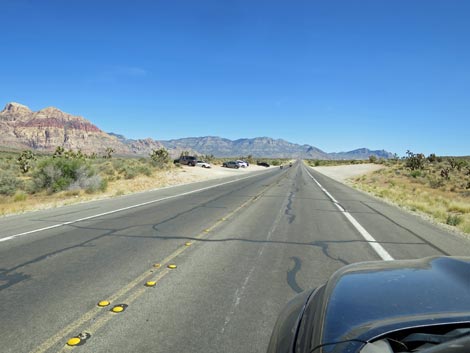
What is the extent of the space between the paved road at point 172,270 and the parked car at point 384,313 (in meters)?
1.39

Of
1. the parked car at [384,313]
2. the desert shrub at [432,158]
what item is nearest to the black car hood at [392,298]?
the parked car at [384,313]

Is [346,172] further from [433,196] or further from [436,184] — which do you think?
[433,196]

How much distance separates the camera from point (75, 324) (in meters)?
4.23

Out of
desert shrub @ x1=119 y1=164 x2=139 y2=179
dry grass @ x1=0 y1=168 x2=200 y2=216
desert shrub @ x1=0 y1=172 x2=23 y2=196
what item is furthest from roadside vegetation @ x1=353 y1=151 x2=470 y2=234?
desert shrub @ x1=0 y1=172 x2=23 y2=196

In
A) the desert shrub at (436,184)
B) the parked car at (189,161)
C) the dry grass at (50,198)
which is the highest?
the parked car at (189,161)

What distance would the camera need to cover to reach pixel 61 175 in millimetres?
23766

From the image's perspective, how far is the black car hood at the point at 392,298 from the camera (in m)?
2.06

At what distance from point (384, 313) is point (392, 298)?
246mm

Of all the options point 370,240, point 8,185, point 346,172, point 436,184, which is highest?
point 346,172

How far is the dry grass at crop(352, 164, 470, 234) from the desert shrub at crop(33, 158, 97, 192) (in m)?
19.0

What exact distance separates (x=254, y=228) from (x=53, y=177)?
56.9ft

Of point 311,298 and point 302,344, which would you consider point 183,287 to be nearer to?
point 311,298

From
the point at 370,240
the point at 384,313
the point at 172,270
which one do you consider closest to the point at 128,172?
the point at 370,240

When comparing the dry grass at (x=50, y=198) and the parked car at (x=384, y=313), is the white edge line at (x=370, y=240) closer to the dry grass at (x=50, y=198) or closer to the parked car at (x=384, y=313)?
the parked car at (x=384, y=313)
